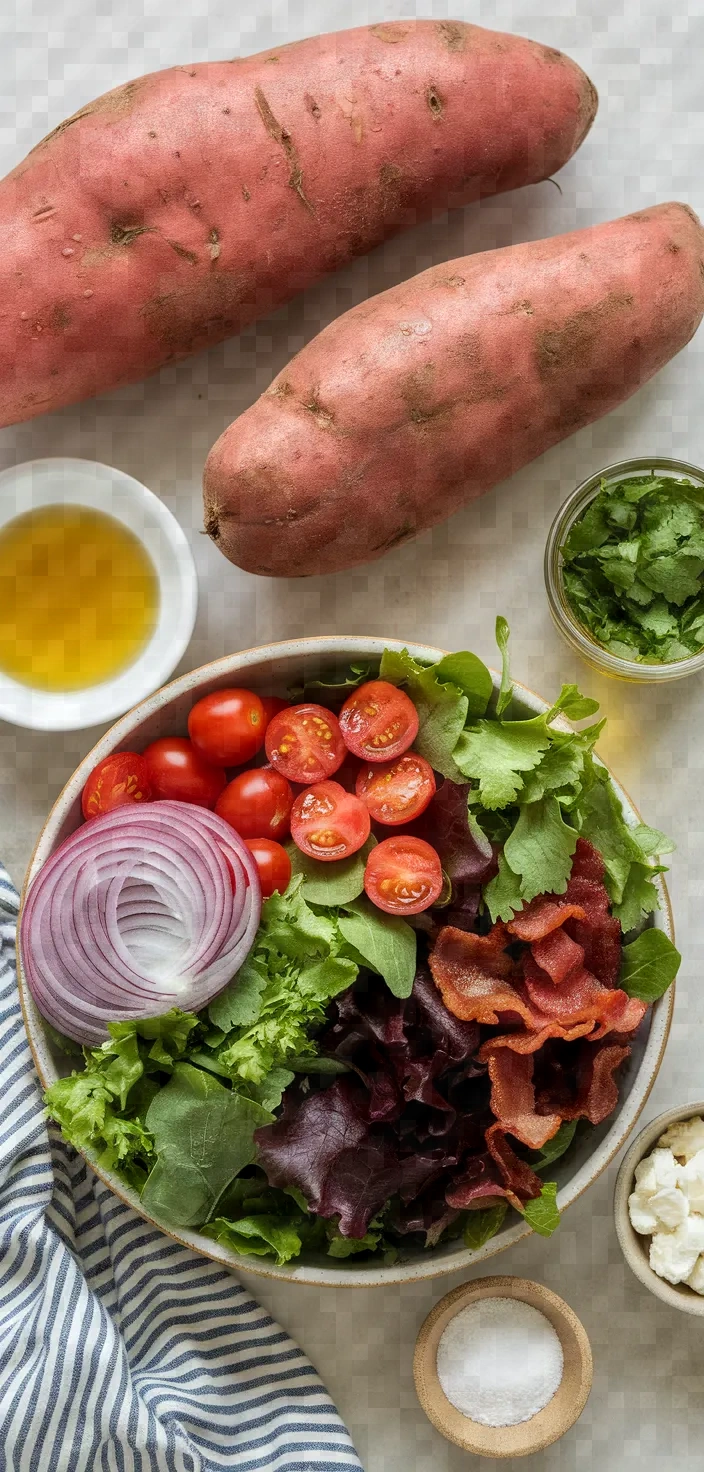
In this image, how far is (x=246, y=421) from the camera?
1.36m

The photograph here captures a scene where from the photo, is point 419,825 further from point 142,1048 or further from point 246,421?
point 246,421

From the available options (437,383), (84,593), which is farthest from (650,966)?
(84,593)

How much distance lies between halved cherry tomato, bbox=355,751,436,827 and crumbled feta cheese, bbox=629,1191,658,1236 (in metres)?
0.54

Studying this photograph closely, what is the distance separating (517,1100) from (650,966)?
217mm

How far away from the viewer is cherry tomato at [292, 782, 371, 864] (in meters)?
1.33

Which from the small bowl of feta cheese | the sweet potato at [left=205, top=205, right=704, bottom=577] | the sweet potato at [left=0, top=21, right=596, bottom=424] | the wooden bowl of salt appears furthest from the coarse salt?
the sweet potato at [left=0, top=21, right=596, bottom=424]

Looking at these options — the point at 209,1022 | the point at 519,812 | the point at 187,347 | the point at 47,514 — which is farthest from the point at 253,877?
the point at 187,347

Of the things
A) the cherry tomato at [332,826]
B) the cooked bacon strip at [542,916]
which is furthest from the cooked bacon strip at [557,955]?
the cherry tomato at [332,826]

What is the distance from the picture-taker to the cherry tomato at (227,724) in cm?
138

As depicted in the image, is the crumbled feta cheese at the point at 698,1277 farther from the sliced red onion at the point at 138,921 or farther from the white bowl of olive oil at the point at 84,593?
the white bowl of olive oil at the point at 84,593

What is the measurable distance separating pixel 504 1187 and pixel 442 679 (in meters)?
0.57

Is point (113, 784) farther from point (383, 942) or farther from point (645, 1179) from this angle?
point (645, 1179)

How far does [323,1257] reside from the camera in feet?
4.54

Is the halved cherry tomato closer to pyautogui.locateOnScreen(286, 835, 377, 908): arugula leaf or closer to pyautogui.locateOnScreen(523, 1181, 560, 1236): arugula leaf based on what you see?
pyautogui.locateOnScreen(286, 835, 377, 908): arugula leaf
